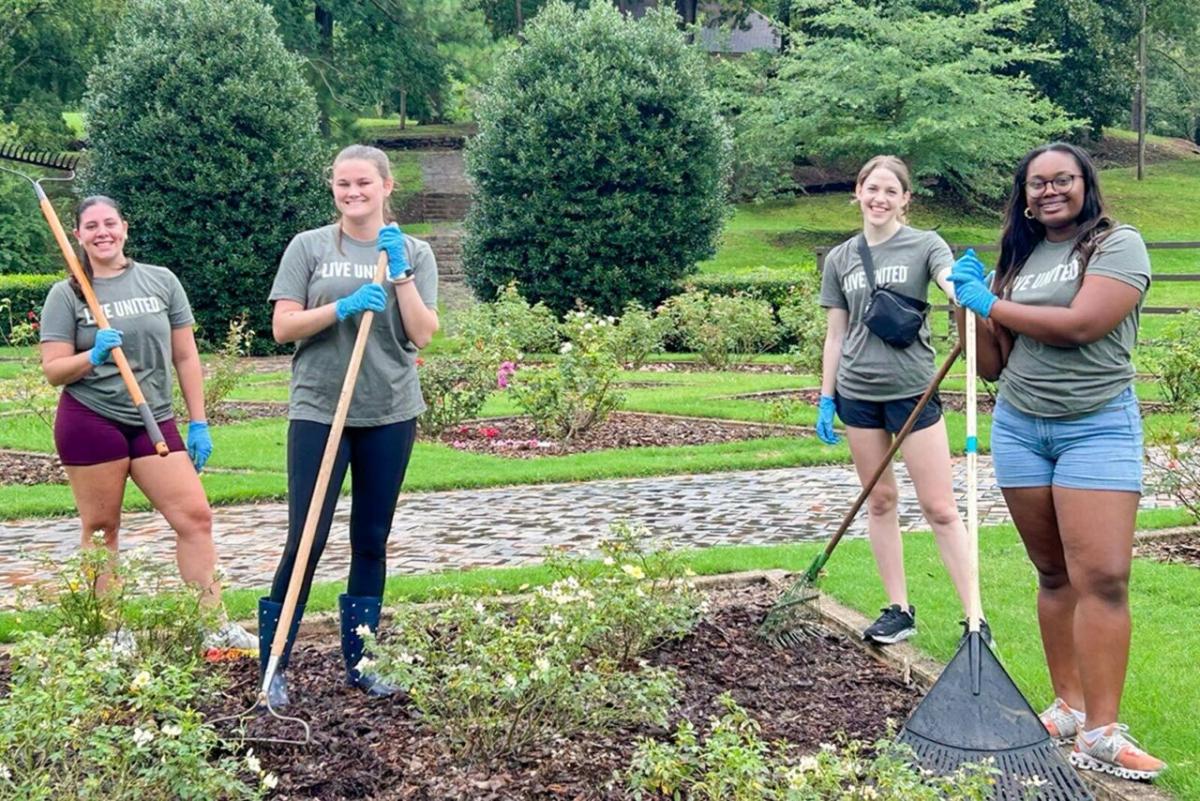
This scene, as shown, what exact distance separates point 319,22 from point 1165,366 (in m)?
34.3

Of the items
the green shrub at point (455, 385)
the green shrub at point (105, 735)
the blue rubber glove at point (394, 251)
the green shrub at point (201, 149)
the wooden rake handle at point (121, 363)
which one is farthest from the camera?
the green shrub at point (201, 149)

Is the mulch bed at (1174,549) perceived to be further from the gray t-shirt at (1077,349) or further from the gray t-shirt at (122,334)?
the gray t-shirt at (122,334)

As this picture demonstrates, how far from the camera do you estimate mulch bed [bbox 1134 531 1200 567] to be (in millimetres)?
7078

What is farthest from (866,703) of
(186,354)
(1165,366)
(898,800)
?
(1165,366)

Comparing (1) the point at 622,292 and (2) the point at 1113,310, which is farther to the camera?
(1) the point at 622,292

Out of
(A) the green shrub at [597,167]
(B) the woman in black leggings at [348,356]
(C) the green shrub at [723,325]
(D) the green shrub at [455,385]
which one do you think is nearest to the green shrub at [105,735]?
(B) the woman in black leggings at [348,356]

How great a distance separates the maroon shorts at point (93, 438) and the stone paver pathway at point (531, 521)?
1.74 m

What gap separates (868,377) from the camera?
544cm

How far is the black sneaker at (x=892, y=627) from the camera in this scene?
552 centimetres

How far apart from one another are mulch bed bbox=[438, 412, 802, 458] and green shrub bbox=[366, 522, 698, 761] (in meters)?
7.06

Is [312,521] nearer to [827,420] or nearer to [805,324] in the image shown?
[827,420]

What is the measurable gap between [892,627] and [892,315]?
51.4 inches

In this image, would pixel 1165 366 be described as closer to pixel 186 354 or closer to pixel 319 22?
pixel 186 354

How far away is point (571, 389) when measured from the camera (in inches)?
478
